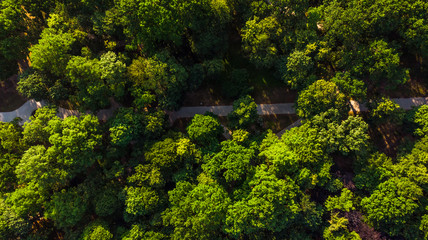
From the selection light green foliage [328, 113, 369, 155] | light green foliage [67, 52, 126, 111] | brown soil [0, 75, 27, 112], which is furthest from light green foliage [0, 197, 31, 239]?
light green foliage [328, 113, 369, 155]

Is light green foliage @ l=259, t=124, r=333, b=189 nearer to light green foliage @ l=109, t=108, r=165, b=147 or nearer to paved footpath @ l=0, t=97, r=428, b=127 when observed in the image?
paved footpath @ l=0, t=97, r=428, b=127

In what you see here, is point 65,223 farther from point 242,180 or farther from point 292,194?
Result: point 292,194

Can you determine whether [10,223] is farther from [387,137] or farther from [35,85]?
[387,137]

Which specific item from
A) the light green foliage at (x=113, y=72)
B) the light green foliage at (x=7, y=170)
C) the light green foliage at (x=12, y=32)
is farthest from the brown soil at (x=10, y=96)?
the light green foliage at (x=113, y=72)

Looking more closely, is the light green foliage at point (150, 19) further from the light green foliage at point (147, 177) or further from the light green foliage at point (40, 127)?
the light green foliage at point (147, 177)

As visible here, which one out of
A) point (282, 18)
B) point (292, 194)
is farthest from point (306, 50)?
point (292, 194)

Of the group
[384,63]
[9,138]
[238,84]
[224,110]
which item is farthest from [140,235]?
[384,63]
